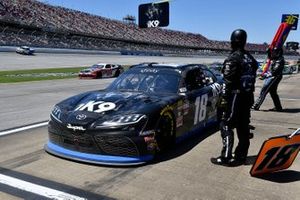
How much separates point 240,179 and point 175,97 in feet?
5.68

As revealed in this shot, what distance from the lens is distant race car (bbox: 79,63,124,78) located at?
1068 inches

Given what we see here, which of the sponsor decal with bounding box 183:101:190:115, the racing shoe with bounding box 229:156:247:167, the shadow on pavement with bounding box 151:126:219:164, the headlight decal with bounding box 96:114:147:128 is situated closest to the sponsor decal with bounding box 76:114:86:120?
the headlight decal with bounding box 96:114:147:128

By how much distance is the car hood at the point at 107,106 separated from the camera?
5.02 meters

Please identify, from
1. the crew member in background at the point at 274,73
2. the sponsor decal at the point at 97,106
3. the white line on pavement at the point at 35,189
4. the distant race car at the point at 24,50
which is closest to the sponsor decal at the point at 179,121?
the sponsor decal at the point at 97,106

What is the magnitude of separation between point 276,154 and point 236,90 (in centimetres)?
93

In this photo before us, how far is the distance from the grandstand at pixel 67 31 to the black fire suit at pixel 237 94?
161ft

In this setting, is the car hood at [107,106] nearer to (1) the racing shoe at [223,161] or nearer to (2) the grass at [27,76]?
(1) the racing shoe at [223,161]

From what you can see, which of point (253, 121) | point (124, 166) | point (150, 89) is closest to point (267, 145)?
point (124, 166)

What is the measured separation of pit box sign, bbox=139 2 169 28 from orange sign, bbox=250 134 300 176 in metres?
27.4

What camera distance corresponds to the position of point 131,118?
4918mm

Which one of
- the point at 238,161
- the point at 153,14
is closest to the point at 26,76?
the point at 153,14

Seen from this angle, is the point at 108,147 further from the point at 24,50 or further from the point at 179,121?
the point at 24,50

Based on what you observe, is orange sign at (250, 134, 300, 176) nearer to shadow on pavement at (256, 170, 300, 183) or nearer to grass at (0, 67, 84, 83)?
shadow on pavement at (256, 170, 300, 183)

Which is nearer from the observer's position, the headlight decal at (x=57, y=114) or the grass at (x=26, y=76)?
the headlight decal at (x=57, y=114)
